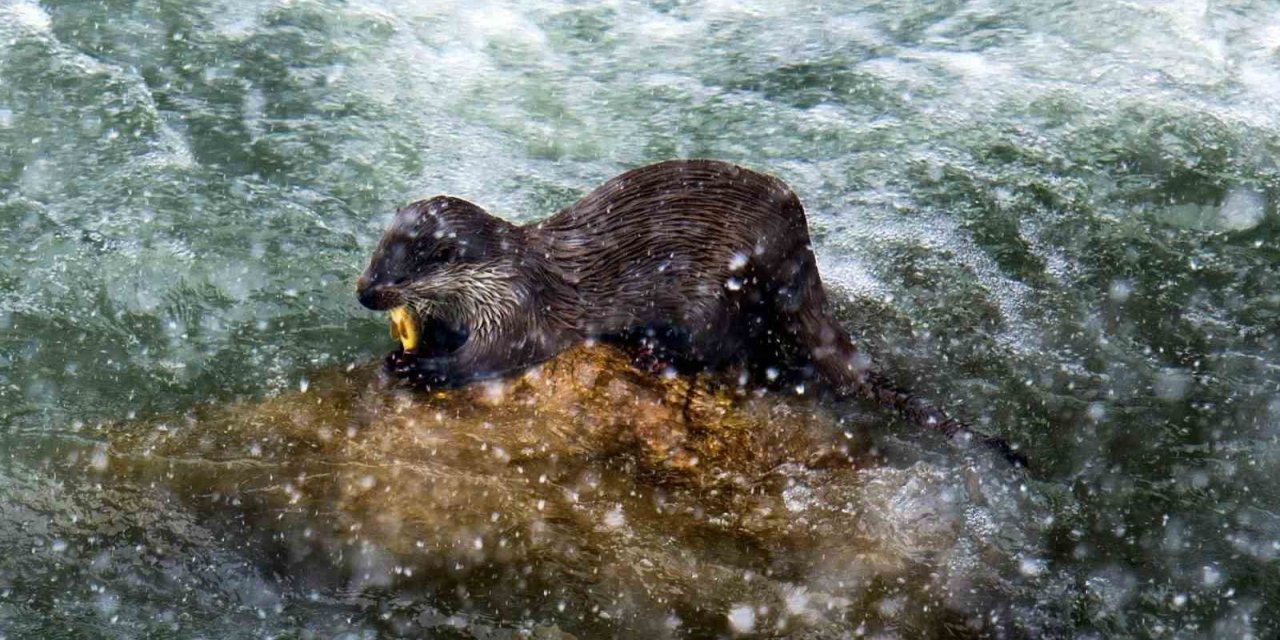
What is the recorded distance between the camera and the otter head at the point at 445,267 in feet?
14.4

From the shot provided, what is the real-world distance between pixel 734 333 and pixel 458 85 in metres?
3.83

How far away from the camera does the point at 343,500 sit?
4.08 m

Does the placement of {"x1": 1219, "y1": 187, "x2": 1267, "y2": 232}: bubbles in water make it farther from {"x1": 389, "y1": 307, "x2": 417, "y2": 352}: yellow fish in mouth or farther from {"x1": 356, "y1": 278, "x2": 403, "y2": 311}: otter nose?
{"x1": 356, "y1": 278, "x2": 403, "y2": 311}: otter nose

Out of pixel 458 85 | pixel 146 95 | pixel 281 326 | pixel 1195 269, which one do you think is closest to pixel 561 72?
pixel 458 85

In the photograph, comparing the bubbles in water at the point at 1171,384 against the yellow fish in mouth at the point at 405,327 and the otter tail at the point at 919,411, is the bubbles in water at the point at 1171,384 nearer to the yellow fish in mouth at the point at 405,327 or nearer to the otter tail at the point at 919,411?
the otter tail at the point at 919,411

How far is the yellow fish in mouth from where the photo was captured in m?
4.59

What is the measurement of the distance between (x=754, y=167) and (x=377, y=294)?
3125mm

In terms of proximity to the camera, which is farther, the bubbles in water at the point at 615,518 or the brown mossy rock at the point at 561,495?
the bubbles in water at the point at 615,518

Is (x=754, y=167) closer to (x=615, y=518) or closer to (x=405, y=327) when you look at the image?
(x=405, y=327)

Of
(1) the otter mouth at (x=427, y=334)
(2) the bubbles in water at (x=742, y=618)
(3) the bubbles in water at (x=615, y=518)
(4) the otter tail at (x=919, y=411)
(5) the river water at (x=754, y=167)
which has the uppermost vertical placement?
(1) the otter mouth at (x=427, y=334)

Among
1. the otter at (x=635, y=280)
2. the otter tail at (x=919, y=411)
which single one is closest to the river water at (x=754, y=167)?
the otter tail at (x=919, y=411)

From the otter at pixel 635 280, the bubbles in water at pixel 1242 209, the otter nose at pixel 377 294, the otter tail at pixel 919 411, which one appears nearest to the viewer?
the otter nose at pixel 377 294

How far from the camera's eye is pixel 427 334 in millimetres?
4738

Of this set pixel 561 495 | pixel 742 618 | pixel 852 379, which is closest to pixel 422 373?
pixel 561 495
